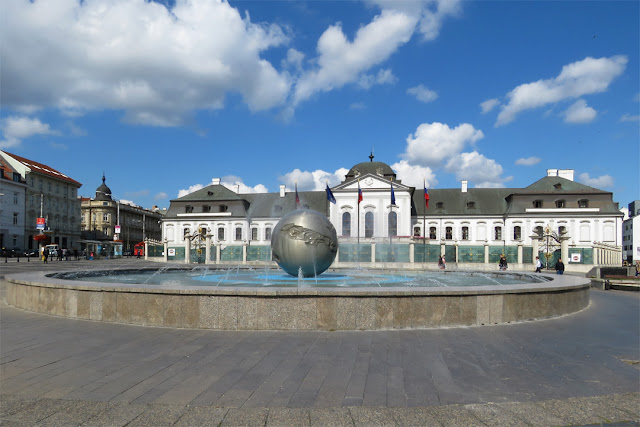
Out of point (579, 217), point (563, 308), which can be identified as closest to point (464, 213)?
point (579, 217)

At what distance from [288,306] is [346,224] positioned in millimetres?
59599

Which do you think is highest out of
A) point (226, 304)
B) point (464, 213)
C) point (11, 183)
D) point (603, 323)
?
point (11, 183)

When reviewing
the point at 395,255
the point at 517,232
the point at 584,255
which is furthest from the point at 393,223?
the point at 584,255

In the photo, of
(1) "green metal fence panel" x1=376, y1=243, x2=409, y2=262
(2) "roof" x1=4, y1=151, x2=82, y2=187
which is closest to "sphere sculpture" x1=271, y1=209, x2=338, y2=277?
(1) "green metal fence panel" x1=376, y1=243, x2=409, y2=262

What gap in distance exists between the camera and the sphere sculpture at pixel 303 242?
500 inches

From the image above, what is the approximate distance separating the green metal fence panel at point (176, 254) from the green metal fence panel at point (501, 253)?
31.1m

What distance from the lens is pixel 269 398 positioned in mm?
4520

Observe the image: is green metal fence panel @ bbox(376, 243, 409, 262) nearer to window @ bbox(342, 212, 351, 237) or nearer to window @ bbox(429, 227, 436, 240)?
window @ bbox(342, 212, 351, 237)

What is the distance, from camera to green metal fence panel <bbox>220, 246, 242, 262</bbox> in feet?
140

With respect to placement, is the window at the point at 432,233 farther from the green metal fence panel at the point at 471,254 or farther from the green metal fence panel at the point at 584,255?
the green metal fence panel at the point at 584,255

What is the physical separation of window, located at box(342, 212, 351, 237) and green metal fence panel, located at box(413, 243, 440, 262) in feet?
94.3

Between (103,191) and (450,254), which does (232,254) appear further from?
(103,191)

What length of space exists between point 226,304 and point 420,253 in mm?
32057

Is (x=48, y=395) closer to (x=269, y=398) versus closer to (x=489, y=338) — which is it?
(x=269, y=398)
